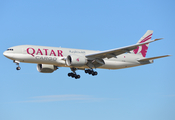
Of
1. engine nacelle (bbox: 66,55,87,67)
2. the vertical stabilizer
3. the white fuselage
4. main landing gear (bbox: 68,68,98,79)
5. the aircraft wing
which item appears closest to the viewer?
the aircraft wing

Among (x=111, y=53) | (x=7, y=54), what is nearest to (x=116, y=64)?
(x=111, y=53)

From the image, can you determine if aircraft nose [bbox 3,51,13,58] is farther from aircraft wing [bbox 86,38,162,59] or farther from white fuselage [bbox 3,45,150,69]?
aircraft wing [bbox 86,38,162,59]

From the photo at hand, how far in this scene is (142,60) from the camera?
52406mm

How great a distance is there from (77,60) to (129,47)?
25.5ft

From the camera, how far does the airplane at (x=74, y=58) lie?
45.2 m

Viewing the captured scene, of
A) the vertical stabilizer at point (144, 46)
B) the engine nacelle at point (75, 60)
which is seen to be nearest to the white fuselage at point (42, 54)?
the engine nacelle at point (75, 60)

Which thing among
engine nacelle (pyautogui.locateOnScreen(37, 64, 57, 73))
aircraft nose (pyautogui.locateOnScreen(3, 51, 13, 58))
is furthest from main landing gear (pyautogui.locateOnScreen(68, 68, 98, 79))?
aircraft nose (pyautogui.locateOnScreen(3, 51, 13, 58))

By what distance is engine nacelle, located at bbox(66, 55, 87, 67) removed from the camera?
4609cm

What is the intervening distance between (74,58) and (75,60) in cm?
32

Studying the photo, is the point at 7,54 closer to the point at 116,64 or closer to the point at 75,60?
the point at 75,60

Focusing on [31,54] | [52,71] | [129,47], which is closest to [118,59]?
[129,47]

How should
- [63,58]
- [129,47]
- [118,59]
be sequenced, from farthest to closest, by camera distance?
[118,59] < [63,58] < [129,47]

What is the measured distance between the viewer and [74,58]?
46.2m

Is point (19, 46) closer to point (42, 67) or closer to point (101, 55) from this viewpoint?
point (42, 67)
